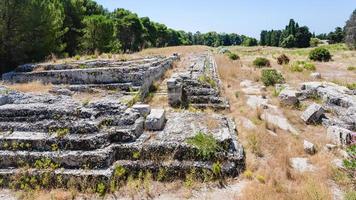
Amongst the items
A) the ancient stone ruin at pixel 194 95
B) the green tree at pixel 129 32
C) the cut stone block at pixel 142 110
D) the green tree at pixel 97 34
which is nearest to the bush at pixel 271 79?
the ancient stone ruin at pixel 194 95

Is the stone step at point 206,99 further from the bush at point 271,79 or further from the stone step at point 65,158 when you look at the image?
the bush at point 271,79

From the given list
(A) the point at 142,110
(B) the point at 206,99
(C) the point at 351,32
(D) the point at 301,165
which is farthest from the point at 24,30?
(C) the point at 351,32

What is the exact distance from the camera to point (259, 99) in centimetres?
1612

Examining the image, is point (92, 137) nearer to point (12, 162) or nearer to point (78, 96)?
point (12, 162)

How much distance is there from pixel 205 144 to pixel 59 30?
2138cm

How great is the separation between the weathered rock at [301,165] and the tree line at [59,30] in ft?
54.9

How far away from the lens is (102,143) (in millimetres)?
8148

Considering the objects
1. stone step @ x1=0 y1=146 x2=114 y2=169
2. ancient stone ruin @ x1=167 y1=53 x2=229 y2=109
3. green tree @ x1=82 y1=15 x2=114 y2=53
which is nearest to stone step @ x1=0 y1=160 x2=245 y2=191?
stone step @ x1=0 y1=146 x2=114 y2=169

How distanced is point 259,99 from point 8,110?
1089cm

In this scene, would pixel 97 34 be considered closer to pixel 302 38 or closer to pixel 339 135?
pixel 339 135

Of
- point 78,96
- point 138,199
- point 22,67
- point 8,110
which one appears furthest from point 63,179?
point 22,67

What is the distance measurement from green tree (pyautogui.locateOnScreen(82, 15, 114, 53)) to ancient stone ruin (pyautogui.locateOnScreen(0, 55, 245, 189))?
73.9 ft

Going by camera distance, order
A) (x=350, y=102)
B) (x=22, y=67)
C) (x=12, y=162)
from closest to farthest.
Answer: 1. (x=12, y=162)
2. (x=350, y=102)
3. (x=22, y=67)

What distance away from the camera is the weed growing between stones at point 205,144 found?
8.00 metres
